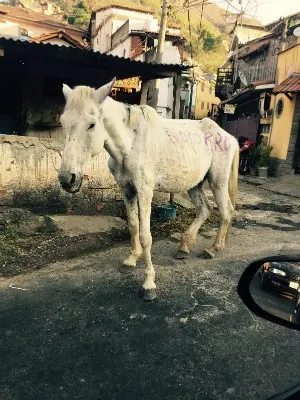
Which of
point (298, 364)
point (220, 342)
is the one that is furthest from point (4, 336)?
point (298, 364)

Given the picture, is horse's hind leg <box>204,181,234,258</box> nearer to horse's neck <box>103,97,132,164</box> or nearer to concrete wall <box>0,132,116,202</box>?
horse's neck <box>103,97,132,164</box>

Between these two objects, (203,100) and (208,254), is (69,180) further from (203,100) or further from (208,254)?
(203,100)

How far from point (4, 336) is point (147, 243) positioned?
1715 mm

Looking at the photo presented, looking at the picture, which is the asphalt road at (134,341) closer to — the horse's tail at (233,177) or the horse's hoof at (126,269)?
the horse's hoof at (126,269)

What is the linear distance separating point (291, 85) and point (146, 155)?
37.3 ft

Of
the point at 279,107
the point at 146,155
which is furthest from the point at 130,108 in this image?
the point at 279,107

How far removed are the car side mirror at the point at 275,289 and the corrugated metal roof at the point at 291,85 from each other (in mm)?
12544

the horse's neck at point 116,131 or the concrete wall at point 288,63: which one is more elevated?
the concrete wall at point 288,63

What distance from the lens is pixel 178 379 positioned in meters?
2.50

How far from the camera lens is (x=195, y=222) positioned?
16.9 feet

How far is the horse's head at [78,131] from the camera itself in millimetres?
3064

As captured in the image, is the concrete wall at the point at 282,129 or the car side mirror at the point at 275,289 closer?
the car side mirror at the point at 275,289

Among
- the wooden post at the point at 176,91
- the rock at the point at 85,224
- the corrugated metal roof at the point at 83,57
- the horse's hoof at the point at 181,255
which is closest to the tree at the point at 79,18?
the wooden post at the point at 176,91

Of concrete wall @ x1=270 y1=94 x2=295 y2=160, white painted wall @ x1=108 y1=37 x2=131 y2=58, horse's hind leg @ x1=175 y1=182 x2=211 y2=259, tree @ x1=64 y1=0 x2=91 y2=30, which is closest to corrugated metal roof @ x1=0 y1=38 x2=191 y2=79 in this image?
horse's hind leg @ x1=175 y1=182 x2=211 y2=259
